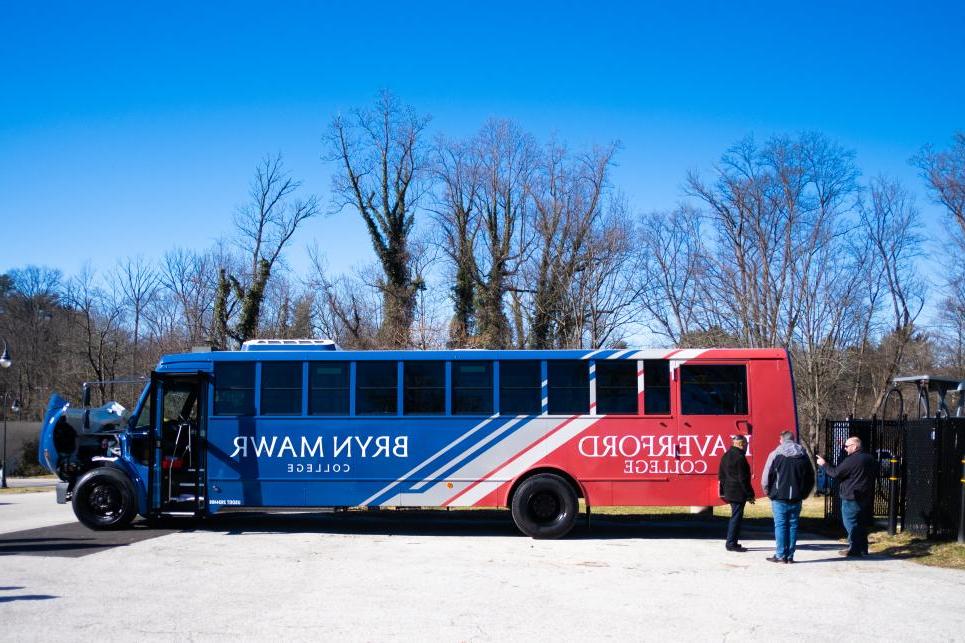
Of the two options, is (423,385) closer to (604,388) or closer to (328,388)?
(328,388)

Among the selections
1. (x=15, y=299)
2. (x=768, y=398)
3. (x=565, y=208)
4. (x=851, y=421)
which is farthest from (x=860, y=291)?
(x=15, y=299)

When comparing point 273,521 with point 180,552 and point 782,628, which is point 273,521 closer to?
point 180,552

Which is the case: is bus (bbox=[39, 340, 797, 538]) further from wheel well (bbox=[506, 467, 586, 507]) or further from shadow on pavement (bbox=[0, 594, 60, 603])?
shadow on pavement (bbox=[0, 594, 60, 603])

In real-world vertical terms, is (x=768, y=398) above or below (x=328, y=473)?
above

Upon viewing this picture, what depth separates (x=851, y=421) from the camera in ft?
47.6

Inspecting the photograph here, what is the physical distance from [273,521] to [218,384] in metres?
3.25

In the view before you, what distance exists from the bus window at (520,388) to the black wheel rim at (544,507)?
1.41 meters

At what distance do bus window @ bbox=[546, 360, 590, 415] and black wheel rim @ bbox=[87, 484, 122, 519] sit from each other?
743cm

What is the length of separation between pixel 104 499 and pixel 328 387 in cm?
416

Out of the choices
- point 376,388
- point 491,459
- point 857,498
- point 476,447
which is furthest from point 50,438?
point 857,498

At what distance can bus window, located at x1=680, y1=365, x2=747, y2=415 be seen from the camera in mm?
13180

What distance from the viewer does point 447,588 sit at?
931cm

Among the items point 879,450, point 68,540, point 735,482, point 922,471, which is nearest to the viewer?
point 735,482

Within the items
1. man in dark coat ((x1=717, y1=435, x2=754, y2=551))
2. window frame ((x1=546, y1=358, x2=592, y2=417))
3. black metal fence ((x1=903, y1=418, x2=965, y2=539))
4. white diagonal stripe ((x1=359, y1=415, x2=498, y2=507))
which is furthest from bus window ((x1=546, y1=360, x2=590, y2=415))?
black metal fence ((x1=903, y1=418, x2=965, y2=539))
